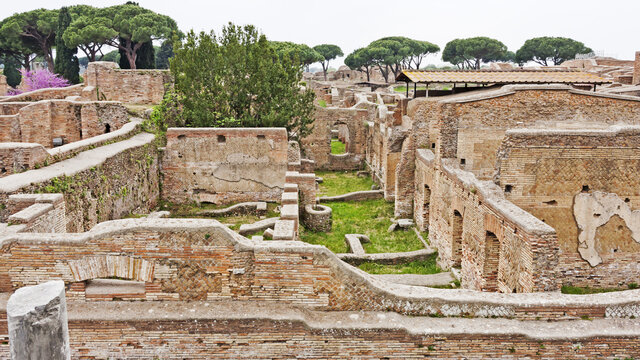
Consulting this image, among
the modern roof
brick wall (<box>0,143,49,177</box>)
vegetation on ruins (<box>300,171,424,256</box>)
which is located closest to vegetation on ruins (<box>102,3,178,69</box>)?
vegetation on ruins (<box>300,171,424,256</box>)

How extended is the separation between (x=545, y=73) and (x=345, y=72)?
190 feet

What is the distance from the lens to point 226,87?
57.9ft

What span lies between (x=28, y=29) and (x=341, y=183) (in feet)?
128

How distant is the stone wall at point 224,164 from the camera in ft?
46.6

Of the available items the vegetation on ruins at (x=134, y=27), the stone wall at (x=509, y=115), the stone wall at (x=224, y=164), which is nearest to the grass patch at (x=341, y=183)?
the stone wall at (x=224, y=164)

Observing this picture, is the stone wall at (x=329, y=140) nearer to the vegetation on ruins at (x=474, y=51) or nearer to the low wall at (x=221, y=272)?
the low wall at (x=221, y=272)

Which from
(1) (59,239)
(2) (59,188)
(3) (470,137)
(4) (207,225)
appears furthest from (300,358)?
(3) (470,137)

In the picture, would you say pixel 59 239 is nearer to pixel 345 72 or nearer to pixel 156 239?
pixel 156 239

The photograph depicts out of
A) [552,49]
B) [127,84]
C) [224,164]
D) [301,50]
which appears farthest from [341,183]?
[552,49]

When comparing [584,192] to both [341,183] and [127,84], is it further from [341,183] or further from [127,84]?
[127,84]

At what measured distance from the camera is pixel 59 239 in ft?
19.5

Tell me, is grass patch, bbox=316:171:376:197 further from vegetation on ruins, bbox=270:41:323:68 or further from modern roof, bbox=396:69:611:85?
vegetation on ruins, bbox=270:41:323:68

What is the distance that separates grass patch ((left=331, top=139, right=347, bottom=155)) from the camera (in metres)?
30.5

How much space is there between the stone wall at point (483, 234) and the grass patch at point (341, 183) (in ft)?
22.6
